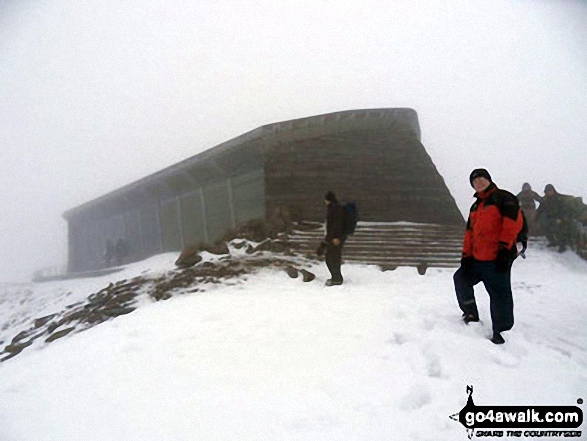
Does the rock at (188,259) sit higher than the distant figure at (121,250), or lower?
higher

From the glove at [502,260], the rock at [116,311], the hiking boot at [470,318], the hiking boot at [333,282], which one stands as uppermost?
the glove at [502,260]

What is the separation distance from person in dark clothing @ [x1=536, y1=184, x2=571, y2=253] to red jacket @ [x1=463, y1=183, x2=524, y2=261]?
7304 mm

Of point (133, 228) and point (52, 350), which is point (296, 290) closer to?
point (52, 350)

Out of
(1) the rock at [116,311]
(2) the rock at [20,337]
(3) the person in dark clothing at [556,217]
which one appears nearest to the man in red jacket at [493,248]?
(1) the rock at [116,311]

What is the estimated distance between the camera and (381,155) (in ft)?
43.1

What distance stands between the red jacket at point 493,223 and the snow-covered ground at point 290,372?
870 mm

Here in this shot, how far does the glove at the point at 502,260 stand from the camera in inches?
143

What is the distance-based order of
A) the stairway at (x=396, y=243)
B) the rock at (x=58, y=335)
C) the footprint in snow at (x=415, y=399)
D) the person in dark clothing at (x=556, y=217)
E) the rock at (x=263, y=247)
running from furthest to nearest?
1. the person in dark clothing at (x=556, y=217)
2. the rock at (x=263, y=247)
3. the stairway at (x=396, y=243)
4. the rock at (x=58, y=335)
5. the footprint in snow at (x=415, y=399)

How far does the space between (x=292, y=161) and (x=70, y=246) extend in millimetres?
22518

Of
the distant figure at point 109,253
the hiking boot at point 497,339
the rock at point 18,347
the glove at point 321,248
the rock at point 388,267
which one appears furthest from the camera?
the distant figure at point 109,253

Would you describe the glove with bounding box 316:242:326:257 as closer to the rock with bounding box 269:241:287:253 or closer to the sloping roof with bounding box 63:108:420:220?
the rock with bounding box 269:241:287:253

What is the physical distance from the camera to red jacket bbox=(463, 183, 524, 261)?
11.9ft

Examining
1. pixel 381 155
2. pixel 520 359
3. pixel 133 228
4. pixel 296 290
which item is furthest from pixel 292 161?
pixel 133 228

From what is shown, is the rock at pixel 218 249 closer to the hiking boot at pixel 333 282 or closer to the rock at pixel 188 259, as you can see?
the rock at pixel 188 259
